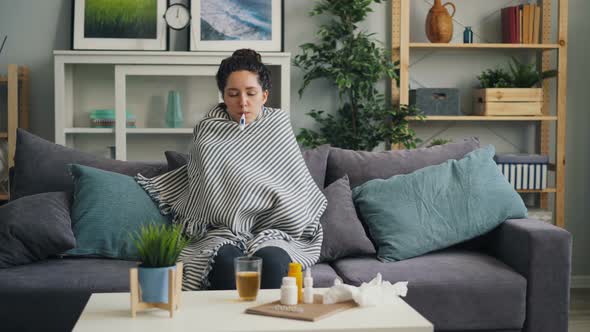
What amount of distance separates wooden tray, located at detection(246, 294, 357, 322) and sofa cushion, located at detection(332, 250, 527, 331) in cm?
68

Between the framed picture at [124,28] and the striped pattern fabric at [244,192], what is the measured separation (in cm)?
156

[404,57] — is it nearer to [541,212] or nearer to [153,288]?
[541,212]

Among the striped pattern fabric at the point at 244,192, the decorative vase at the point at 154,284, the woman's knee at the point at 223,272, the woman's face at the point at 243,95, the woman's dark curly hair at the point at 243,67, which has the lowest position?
the woman's knee at the point at 223,272

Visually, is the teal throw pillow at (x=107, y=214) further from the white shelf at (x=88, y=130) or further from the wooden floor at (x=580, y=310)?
the wooden floor at (x=580, y=310)

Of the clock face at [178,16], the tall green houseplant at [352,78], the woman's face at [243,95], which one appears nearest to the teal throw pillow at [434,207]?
the woman's face at [243,95]

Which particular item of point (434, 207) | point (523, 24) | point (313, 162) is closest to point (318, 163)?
point (313, 162)

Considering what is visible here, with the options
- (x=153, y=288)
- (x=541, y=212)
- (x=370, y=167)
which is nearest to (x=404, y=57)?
(x=541, y=212)

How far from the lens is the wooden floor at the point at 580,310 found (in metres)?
3.58

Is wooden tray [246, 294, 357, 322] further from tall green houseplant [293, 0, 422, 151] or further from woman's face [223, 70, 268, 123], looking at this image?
tall green houseplant [293, 0, 422, 151]

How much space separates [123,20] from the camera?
4297mm

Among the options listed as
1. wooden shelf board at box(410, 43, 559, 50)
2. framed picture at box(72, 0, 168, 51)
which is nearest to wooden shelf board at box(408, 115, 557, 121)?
wooden shelf board at box(410, 43, 559, 50)

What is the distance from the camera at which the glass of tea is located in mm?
1896

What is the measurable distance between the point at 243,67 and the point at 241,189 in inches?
18.6

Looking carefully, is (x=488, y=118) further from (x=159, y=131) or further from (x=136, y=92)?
(x=136, y=92)
